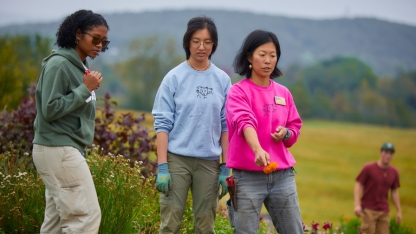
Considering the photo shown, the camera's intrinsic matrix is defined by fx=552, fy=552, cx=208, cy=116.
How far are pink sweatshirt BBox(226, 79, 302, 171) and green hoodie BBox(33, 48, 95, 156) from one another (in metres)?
0.94

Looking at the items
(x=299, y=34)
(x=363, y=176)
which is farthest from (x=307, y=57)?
(x=363, y=176)

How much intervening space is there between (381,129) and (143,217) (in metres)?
61.0

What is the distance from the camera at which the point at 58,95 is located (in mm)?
3344

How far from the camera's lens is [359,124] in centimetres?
6500

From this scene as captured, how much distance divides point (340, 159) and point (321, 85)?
65.2 ft

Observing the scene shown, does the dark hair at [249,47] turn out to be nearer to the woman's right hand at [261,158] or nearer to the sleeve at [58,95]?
the woman's right hand at [261,158]

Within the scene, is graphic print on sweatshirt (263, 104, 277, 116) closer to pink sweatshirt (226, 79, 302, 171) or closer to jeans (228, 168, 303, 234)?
pink sweatshirt (226, 79, 302, 171)

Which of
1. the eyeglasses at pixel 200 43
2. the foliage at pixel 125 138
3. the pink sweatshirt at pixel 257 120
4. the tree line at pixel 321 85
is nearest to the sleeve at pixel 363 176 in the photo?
the foliage at pixel 125 138

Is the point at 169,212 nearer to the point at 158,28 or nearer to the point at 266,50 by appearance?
the point at 266,50

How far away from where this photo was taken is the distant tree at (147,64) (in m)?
70.3

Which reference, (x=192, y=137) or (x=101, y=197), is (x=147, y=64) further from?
(x=192, y=137)

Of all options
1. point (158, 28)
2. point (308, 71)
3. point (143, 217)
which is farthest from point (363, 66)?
point (143, 217)

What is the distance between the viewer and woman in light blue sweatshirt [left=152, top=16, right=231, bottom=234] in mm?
3945

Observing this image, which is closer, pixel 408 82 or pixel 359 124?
pixel 359 124
